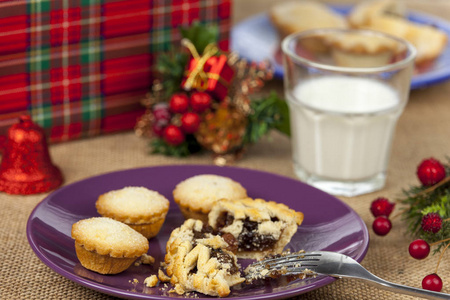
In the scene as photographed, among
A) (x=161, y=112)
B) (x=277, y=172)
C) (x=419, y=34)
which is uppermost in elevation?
(x=419, y=34)

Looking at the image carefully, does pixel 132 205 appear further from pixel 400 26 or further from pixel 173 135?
pixel 400 26

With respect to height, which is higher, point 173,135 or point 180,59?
point 180,59

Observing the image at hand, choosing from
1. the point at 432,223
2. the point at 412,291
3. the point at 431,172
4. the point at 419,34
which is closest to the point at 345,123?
the point at 431,172

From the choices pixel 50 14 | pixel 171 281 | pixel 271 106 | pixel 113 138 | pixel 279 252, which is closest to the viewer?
pixel 171 281

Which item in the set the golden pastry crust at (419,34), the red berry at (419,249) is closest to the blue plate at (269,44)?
the golden pastry crust at (419,34)

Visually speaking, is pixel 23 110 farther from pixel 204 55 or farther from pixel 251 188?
pixel 251 188

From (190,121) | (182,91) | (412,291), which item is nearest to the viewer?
(412,291)

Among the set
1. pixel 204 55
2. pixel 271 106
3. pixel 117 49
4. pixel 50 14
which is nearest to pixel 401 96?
pixel 271 106
